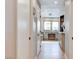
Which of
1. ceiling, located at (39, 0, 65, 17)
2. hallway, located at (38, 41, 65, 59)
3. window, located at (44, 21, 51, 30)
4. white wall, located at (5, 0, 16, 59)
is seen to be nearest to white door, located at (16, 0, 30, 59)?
white wall, located at (5, 0, 16, 59)

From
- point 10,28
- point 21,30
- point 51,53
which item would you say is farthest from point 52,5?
point 10,28

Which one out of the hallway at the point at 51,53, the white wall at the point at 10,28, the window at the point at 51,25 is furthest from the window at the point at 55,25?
the white wall at the point at 10,28

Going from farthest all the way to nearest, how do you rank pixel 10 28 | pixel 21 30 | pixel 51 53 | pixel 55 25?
1. pixel 55 25
2. pixel 51 53
3. pixel 21 30
4. pixel 10 28

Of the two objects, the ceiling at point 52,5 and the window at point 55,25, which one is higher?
the ceiling at point 52,5

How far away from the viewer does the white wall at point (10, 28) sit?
2291mm

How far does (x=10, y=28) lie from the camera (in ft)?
7.56

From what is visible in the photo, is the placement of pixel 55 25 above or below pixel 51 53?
above

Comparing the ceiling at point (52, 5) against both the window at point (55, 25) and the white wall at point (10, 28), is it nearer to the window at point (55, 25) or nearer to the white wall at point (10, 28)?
the window at point (55, 25)

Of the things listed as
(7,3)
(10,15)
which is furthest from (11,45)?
(7,3)

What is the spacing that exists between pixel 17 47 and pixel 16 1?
727 millimetres

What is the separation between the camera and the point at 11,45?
2.31 meters

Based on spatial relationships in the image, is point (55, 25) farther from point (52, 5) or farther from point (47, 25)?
point (52, 5)
